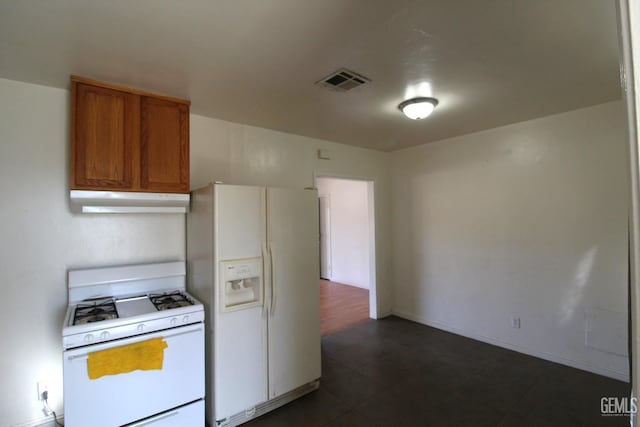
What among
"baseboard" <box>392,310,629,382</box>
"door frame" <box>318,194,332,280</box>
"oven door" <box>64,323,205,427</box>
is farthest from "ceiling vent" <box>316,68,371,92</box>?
"door frame" <box>318,194,332,280</box>

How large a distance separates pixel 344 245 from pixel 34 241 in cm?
540

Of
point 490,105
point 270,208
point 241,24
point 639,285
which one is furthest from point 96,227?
point 490,105

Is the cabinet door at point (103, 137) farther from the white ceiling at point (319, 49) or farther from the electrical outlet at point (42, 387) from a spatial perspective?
the electrical outlet at point (42, 387)

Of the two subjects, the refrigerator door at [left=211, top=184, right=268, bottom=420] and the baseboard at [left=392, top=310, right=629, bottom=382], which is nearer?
the refrigerator door at [left=211, top=184, right=268, bottom=420]

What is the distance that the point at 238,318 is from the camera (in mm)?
2309

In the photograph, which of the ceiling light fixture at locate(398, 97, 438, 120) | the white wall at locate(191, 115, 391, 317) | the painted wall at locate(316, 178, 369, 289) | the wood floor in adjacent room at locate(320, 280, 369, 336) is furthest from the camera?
the painted wall at locate(316, 178, 369, 289)

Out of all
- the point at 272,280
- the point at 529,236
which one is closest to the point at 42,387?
the point at 272,280

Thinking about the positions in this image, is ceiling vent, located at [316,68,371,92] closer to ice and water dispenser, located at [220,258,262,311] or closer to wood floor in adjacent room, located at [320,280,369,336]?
ice and water dispenser, located at [220,258,262,311]

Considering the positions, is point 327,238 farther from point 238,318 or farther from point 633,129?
point 633,129

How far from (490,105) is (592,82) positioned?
70 centimetres

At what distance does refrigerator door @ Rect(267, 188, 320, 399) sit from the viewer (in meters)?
2.49

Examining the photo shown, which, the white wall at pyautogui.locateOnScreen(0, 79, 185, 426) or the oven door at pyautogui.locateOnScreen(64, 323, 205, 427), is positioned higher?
the white wall at pyautogui.locateOnScreen(0, 79, 185, 426)

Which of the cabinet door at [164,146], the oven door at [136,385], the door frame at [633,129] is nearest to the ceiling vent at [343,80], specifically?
the cabinet door at [164,146]

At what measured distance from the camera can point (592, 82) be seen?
2332 millimetres
